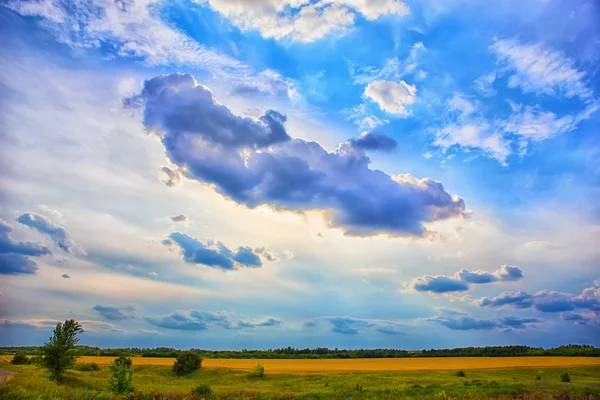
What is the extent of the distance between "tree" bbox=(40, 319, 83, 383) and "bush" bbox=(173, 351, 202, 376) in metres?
26.4

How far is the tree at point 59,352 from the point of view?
41.1m

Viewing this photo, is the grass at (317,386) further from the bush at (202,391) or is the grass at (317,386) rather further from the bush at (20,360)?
the bush at (20,360)

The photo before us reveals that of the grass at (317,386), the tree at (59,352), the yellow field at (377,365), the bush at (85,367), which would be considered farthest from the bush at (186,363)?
the tree at (59,352)

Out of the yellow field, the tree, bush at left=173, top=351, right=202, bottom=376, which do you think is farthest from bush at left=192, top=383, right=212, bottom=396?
bush at left=173, top=351, right=202, bottom=376

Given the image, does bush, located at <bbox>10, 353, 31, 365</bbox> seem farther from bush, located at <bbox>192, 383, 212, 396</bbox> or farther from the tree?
bush, located at <bbox>192, 383, 212, 396</bbox>

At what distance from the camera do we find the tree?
41125 mm

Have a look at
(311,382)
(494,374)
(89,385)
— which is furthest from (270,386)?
(494,374)

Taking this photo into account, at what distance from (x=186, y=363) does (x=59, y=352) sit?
28770 millimetres

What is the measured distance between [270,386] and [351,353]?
8413cm

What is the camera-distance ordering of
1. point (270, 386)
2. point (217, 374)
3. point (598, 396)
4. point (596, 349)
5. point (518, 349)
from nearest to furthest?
point (598, 396) < point (270, 386) < point (217, 374) < point (596, 349) < point (518, 349)

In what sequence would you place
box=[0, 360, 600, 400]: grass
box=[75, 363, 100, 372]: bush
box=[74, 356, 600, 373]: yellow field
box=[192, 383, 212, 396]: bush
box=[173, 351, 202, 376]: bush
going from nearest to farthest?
1. box=[0, 360, 600, 400]: grass
2. box=[192, 383, 212, 396]: bush
3. box=[75, 363, 100, 372]: bush
4. box=[173, 351, 202, 376]: bush
5. box=[74, 356, 600, 373]: yellow field

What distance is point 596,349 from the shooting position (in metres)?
107

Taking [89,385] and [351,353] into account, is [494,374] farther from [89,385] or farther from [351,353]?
[351,353]

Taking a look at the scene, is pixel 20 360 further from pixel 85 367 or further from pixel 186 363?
pixel 186 363
